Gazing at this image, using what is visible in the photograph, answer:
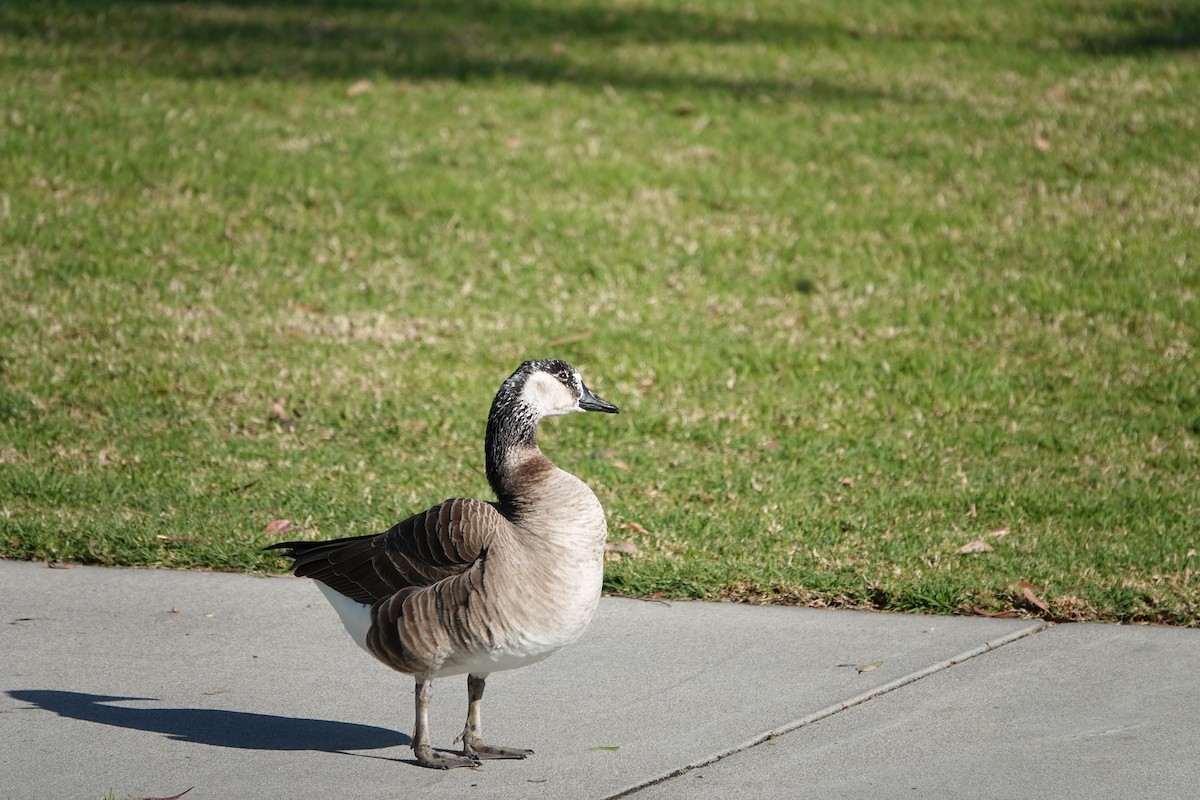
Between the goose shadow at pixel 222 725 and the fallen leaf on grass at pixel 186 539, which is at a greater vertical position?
the fallen leaf on grass at pixel 186 539

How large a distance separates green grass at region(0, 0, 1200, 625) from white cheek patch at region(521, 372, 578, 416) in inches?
59.5

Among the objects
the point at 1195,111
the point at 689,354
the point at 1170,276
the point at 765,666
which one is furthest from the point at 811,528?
the point at 1195,111

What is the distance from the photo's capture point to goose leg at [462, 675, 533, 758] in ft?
13.9

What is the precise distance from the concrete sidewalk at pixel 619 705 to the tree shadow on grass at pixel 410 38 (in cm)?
815

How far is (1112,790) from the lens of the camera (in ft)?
13.1

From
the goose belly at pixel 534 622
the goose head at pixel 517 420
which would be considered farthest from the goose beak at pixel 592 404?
the goose belly at pixel 534 622

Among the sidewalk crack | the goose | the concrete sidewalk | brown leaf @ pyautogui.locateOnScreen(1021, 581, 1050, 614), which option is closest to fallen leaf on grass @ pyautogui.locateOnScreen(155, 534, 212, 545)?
the concrete sidewalk

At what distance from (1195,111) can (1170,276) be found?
3.41 metres

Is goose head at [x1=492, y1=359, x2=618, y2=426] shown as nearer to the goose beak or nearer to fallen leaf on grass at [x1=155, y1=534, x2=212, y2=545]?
the goose beak

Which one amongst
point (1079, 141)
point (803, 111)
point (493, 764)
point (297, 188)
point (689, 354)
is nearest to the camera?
point (493, 764)

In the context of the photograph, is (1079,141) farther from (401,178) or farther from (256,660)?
(256,660)

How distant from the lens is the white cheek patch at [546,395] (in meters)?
4.35

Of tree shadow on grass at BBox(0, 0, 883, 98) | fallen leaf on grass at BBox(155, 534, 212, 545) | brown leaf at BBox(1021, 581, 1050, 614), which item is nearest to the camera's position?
brown leaf at BBox(1021, 581, 1050, 614)

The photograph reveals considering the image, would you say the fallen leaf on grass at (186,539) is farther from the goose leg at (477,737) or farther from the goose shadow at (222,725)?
the goose leg at (477,737)
